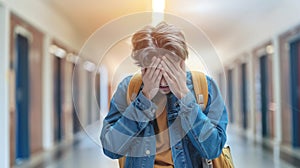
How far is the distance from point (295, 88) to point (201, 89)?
7039 millimetres

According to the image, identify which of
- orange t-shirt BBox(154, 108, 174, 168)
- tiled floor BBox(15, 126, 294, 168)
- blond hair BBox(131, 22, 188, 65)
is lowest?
tiled floor BBox(15, 126, 294, 168)

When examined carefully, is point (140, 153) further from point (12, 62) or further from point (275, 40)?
point (275, 40)

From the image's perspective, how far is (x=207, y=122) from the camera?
102cm

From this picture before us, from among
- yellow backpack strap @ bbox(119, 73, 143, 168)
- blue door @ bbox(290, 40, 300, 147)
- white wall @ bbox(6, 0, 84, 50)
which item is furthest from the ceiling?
yellow backpack strap @ bbox(119, 73, 143, 168)

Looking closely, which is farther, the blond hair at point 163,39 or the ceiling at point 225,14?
the ceiling at point 225,14

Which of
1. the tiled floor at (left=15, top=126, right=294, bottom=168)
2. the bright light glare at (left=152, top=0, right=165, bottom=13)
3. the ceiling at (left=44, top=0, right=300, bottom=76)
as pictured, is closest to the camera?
the bright light glare at (left=152, top=0, right=165, bottom=13)

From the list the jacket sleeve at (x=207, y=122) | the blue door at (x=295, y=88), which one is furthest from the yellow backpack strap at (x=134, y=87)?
the blue door at (x=295, y=88)

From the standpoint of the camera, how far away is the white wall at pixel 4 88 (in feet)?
16.9

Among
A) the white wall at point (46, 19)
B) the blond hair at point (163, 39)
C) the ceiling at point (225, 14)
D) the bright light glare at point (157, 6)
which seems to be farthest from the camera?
the ceiling at point (225, 14)

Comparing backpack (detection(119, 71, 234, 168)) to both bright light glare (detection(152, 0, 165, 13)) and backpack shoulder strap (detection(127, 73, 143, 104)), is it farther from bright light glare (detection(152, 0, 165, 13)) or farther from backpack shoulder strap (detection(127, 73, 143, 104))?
bright light glare (detection(152, 0, 165, 13))

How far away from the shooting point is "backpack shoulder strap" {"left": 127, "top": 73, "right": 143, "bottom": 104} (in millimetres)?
1062

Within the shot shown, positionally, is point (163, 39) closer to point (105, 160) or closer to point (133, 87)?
→ point (133, 87)

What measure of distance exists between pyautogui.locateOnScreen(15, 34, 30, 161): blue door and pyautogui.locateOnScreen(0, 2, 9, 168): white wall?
4.07ft

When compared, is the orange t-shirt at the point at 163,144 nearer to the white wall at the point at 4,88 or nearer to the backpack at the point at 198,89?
the backpack at the point at 198,89
